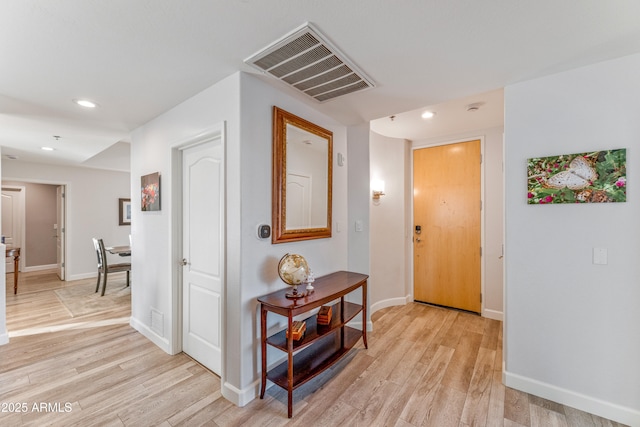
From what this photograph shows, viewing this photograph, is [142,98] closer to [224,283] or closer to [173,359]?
[224,283]

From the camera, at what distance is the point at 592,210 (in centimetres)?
186

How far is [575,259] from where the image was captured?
75.5 inches

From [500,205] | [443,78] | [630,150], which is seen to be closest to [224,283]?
[443,78]

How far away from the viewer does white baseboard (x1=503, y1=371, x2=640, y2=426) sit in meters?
1.75

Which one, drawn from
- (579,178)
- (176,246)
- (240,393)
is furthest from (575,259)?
(176,246)

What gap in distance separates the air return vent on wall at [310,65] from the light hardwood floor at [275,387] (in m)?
2.36

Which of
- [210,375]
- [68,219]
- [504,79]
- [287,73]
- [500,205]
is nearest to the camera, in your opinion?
[287,73]

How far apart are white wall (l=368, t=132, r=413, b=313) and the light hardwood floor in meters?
0.74

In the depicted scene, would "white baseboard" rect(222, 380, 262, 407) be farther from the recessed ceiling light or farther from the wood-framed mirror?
the recessed ceiling light

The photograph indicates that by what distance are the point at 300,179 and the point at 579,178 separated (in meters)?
2.05

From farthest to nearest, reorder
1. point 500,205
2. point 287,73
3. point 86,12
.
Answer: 1. point 500,205
2. point 287,73
3. point 86,12

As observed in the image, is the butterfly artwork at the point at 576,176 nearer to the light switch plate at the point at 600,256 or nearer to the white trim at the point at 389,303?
the light switch plate at the point at 600,256

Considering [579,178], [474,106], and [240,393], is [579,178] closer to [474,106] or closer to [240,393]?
[474,106]

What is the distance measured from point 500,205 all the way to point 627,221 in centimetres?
171
